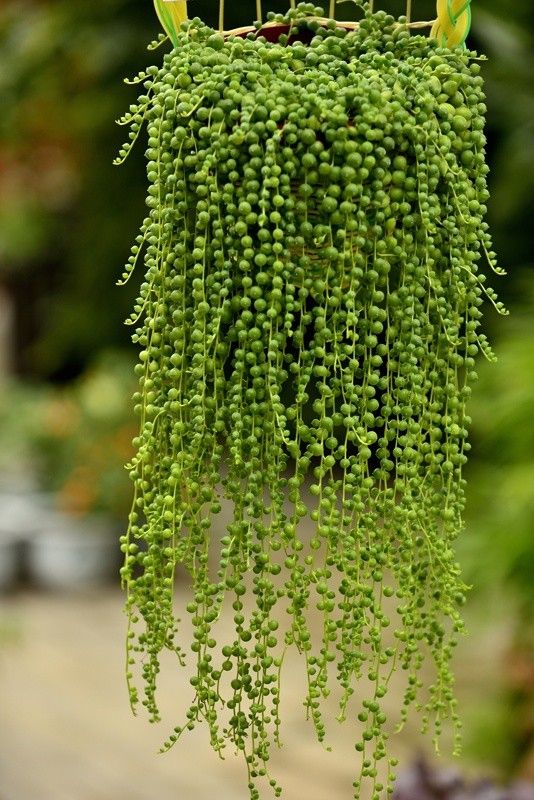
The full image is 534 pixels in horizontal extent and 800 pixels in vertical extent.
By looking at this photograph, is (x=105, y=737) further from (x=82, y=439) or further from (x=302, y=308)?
(x=302, y=308)

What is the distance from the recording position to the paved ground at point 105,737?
11.0 feet

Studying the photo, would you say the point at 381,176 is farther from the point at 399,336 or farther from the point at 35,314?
the point at 35,314

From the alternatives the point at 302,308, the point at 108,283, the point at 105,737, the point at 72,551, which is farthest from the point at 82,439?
the point at 302,308


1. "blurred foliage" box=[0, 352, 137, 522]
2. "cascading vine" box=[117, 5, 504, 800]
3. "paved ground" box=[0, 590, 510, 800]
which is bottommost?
"paved ground" box=[0, 590, 510, 800]

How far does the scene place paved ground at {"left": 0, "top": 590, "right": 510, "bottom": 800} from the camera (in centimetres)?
335

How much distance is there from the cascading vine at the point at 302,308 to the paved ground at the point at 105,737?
214 centimetres

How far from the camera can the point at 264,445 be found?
1.33 meters

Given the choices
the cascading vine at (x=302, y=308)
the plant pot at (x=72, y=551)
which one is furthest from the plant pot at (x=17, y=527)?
the cascading vine at (x=302, y=308)

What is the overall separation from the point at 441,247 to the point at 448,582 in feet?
1.28

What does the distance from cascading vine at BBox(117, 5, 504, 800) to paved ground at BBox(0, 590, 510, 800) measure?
2.14 meters

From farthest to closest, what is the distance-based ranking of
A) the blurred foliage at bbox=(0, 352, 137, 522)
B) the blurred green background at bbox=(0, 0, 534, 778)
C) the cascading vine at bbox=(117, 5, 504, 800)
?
the blurred foliage at bbox=(0, 352, 137, 522)
the blurred green background at bbox=(0, 0, 534, 778)
the cascading vine at bbox=(117, 5, 504, 800)

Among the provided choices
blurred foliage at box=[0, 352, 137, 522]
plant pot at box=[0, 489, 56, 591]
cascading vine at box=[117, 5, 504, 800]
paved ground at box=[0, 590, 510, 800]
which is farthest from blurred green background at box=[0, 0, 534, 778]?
cascading vine at box=[117, 5, 504, 800]

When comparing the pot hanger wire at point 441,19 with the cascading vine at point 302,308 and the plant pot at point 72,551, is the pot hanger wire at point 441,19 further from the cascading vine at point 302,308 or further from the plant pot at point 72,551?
the plant pot at point 72,551

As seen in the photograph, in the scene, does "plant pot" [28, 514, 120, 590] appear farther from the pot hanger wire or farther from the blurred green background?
the pot hanger wire
